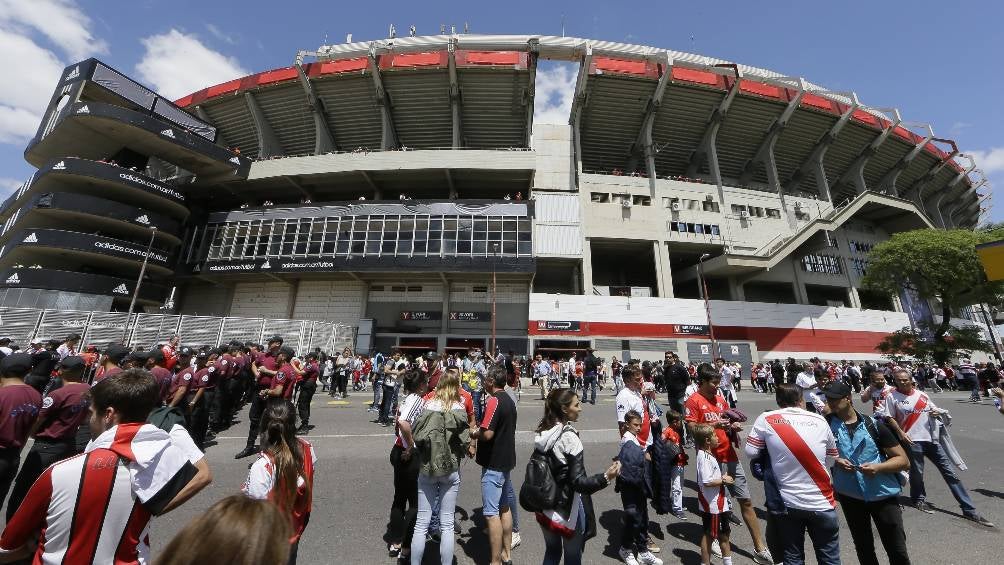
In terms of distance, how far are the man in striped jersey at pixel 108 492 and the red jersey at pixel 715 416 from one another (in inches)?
204

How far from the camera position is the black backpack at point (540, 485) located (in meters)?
3.07

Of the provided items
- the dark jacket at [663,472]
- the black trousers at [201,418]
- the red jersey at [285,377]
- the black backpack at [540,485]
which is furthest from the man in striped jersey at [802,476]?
the black trousers at [201,418]

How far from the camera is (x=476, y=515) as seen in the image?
4.98 metres

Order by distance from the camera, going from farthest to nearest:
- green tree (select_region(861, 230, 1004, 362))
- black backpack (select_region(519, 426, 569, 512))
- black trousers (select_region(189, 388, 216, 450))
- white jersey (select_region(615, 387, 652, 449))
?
1. green tree (select_region(861, 230, 1004, 362))
2. black trousers (select_region(189, 388, 216, 450))
3. white jersey (select_region(615, 387, 652, 449))
4. black backpack (select_region(519, 426, 569, 512))

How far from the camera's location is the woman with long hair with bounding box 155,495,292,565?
0.95 m

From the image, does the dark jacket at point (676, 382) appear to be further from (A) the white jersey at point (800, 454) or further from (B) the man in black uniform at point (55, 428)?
(B) the man in black uniform at point (55, 428)

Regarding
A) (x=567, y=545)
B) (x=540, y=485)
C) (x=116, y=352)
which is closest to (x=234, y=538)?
(x=540, y=485)

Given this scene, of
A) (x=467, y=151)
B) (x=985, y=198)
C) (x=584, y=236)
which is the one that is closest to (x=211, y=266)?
(x=467, y=151)

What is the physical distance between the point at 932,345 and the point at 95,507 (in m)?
43.4

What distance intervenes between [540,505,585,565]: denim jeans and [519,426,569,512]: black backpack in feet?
0.75

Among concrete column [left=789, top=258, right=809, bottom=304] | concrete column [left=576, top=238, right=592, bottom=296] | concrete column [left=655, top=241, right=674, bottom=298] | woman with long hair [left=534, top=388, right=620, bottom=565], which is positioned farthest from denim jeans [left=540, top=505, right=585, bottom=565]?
concrete column [left=789, top=258, right=809, bottom=304]

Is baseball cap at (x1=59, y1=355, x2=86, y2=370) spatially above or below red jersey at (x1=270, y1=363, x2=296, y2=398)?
above

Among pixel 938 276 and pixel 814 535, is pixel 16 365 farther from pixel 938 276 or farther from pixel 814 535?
pixel 938 276

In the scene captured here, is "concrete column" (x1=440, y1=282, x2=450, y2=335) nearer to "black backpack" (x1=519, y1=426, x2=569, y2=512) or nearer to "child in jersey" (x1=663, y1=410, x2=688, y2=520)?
"child in jersey" (x1=663, y1=410, x2=688, y2=520)
